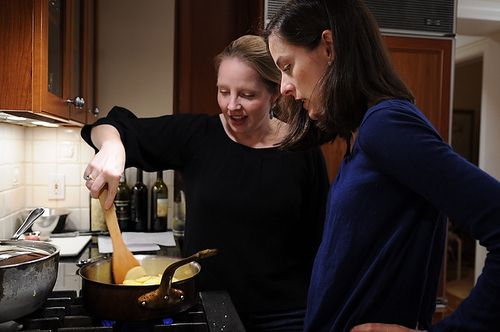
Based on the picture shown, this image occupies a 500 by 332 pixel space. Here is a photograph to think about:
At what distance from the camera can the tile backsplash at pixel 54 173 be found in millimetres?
2236

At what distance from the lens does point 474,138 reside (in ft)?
20.2

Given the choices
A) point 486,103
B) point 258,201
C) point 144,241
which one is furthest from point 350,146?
point 486,103

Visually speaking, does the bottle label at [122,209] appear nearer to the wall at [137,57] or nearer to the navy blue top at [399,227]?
the wall at [137,57]

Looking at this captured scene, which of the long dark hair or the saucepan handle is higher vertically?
the long dark hair

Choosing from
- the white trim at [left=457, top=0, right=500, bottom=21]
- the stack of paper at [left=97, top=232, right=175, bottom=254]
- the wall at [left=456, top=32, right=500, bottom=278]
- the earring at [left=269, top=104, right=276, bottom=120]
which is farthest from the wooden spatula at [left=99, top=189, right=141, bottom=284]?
the wall at [left=456, top=32, right=500, bottom=278]

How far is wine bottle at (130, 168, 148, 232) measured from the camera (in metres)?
2.36

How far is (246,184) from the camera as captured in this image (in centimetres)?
143

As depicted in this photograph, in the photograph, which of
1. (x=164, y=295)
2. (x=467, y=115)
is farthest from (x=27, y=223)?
(x=467, y=115)

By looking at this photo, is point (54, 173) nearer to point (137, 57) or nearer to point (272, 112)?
point (137, 57)

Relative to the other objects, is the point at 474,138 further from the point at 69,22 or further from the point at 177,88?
the point at 69,22

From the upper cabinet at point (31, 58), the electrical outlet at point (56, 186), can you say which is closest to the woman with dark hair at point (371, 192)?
the upper cabinet at point (31, 58)

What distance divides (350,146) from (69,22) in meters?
0.99

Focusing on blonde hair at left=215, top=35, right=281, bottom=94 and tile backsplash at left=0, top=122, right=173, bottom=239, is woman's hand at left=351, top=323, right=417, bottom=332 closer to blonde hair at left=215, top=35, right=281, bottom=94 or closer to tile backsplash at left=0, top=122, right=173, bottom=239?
blonde hair at left=215, top=35, right=281, bottom=94

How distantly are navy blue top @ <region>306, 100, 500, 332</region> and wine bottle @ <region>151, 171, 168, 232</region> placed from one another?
149 centimetres
